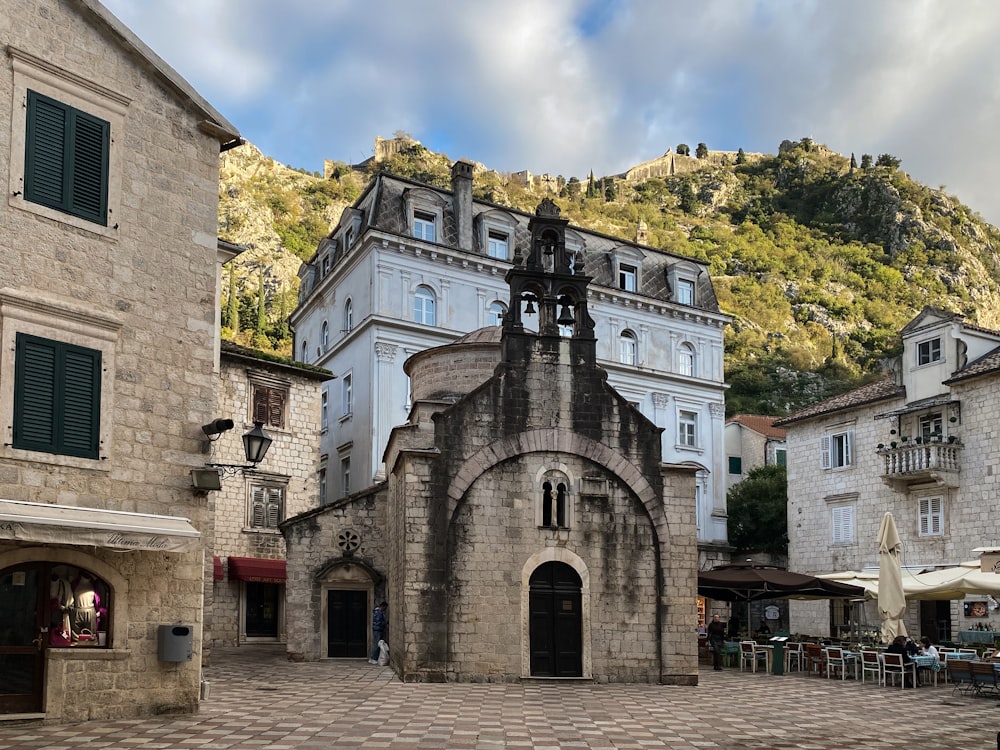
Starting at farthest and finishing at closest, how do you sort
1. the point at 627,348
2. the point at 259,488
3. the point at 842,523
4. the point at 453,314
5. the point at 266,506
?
the point at 627,348 → the point at 453,314 → the point at 842,523 → the point at 266,506 → the point at 259,488

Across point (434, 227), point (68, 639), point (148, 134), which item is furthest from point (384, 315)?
point (68, 639)

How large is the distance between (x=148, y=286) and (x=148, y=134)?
2472mm

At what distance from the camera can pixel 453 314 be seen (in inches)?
1601

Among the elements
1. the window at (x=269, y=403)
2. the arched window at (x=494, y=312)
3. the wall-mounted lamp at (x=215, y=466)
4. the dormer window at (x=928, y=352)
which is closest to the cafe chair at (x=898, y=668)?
the dormer window at (x=928, y=352)

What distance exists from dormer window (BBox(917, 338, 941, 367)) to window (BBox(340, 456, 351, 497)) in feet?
73.0

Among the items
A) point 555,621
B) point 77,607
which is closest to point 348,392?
point 555,621

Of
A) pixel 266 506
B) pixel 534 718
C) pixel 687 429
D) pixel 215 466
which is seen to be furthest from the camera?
pixel 687 429

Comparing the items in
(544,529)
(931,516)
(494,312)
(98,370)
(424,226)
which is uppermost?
(424,226)

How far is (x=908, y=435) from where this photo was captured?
35594 mm

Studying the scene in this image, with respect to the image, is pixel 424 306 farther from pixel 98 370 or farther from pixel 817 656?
pixel 98 370

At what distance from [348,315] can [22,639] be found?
94.8ft

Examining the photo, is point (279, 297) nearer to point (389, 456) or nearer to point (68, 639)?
point (389, 456)

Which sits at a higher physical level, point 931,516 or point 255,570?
point 931,516

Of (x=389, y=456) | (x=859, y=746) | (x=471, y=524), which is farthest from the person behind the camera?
(x=389, y=456)
